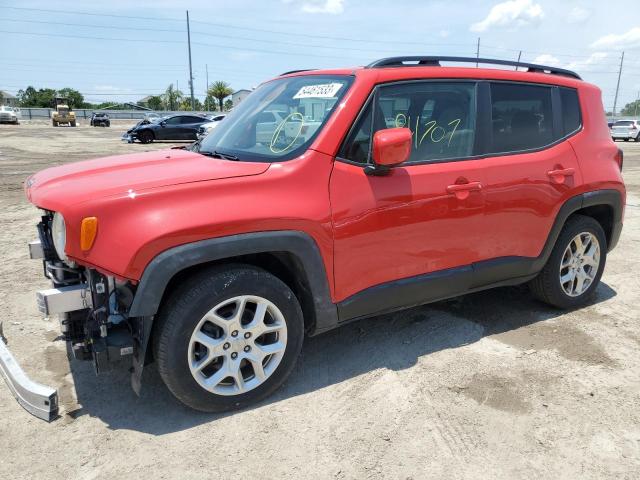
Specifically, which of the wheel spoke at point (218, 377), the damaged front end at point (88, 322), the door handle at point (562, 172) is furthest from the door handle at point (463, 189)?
the damaged front end at point (88, 322)

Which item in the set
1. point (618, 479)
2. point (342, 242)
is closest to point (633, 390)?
point (618, 479)

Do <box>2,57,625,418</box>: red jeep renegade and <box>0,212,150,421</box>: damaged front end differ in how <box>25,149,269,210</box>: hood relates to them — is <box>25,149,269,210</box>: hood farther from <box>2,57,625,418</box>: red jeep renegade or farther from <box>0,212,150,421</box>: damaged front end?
<box>0,212,150,421</box>: damaged front end

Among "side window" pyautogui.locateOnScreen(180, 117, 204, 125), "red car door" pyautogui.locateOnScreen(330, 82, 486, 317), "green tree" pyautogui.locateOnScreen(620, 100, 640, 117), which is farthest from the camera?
"green tree" pyautogui.locateOnScreen(620, 100, 640, 117)

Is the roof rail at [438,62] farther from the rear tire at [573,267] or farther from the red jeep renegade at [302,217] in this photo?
the rear tire at [573,267]

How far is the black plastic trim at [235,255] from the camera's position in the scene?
2502mm

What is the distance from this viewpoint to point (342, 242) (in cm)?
298

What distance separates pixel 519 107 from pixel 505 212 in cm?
81

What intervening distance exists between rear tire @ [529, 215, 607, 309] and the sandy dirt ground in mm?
202

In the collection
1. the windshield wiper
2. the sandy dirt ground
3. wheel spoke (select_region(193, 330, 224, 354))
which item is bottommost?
the sandy dirt ground

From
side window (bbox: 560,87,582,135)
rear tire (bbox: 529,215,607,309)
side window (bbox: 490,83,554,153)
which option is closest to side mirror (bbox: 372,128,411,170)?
side window (bbox: 490,83,554,153)

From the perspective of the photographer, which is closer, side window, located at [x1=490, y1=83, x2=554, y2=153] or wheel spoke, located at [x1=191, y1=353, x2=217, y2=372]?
wheel spoke, located at [x1=191, y1=353, x2=217, y2=372]

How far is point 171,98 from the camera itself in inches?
3531

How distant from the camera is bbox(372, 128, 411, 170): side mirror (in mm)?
2883

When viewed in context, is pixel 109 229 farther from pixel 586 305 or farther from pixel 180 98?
pixel 180 98
